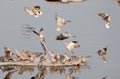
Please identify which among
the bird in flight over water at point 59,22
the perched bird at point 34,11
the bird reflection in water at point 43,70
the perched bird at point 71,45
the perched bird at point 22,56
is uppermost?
the perched bird at point 34,11

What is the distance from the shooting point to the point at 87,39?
1.50 m

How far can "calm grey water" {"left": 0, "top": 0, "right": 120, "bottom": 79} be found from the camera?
4.87ft

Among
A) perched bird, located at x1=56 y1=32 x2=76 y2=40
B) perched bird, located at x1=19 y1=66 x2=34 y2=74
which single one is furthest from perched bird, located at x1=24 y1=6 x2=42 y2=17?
perched bird, located at x1=19 y1=66 x2=34 y2=74

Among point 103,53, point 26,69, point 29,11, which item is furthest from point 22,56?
point 103,53

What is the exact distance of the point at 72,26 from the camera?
1.53 m

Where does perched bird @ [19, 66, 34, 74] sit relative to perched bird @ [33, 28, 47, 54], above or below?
below

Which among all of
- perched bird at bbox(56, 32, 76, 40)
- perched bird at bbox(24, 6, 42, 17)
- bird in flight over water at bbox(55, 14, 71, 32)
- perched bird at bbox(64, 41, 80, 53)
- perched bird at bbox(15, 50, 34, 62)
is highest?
perched bird at bbox(24, 6, 42, 17)

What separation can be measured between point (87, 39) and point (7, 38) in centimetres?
38

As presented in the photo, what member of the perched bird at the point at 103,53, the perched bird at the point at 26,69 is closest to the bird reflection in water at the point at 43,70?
the perched bird at the point at 26,69

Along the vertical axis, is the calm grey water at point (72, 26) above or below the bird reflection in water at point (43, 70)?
above

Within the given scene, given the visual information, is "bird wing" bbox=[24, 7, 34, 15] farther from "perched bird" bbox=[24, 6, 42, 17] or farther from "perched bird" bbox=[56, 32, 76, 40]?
"perched bird" bbox=[56, 32, 76, 40]

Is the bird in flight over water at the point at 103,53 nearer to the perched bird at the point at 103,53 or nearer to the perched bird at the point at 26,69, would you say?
the perched bird at the point at 103,53

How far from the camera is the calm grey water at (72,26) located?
4.87ft

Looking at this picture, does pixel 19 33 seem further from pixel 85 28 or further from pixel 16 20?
pixel 85 28
